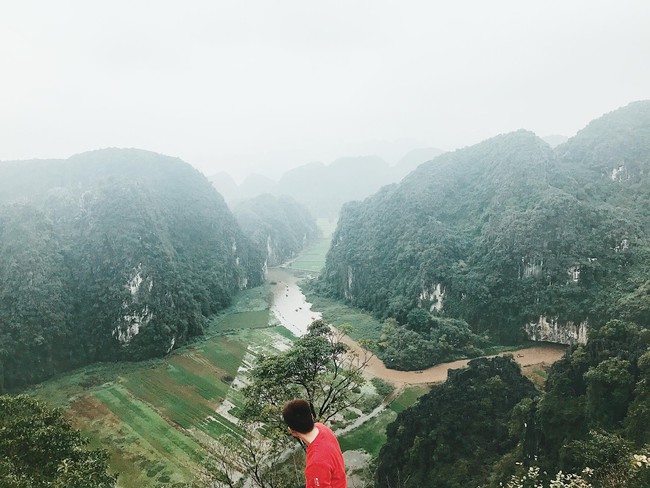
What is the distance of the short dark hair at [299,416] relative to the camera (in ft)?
14.8

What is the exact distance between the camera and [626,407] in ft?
65.4

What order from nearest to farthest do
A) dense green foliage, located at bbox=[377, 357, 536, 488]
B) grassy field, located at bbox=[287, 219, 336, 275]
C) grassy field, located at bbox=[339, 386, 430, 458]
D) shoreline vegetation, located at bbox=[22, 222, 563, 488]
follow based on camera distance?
dense green foliage, located at bbox=[377, 357, 536, 488], shoreline vegetation, located at bbox=[22, 222, 563, 488], grassy field, located at bbox=[339, 386, 430, 458], grassy field, located at bbox=[287, 219, 336, 275]

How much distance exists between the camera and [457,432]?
77.6ft

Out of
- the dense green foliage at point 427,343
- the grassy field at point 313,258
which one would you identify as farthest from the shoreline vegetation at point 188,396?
the grassy field at point 313,258

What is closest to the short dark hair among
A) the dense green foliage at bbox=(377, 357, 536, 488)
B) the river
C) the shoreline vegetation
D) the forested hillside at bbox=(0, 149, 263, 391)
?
the dense green foliage at bbox=(377, 357, 536, 488)

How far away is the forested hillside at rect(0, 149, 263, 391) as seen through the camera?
146 ft

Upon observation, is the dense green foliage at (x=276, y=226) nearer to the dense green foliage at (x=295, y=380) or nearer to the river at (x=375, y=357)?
the river at (x=375, y=357)

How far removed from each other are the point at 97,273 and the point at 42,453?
42302mm

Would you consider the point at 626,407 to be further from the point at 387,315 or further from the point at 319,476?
the point at 387,315

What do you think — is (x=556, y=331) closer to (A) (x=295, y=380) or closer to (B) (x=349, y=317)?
(B) (x=349, y=317)

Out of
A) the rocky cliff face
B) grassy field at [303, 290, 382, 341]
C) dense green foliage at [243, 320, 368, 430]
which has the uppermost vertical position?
dense green foliage at [243, 320, 368, 430]

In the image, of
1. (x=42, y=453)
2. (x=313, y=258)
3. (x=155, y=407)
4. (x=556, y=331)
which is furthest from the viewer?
(x=313, y=258)

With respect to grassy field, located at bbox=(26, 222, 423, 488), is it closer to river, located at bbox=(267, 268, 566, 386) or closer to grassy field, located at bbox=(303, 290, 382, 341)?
grassy field, located at bbox=(303, 290, 382, 341)

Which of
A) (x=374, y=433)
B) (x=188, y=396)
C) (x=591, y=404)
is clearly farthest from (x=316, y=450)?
(x=188, y=396)
